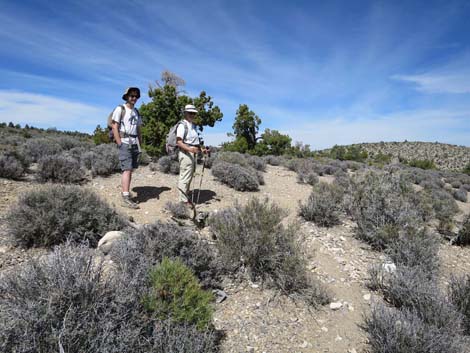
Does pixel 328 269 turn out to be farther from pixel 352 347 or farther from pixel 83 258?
pixel 83 258

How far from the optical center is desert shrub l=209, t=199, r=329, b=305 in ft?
10.2

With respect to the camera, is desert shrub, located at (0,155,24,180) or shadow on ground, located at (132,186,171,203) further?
shadow on ground, located at (132,186,171,203)

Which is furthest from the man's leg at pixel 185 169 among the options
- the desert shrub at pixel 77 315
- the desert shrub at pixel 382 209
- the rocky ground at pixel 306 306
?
the desert shrub at pixel 382 209

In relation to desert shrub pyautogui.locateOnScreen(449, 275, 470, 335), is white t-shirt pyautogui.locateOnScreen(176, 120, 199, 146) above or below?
above

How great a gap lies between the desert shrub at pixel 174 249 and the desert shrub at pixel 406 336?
5.40 ft

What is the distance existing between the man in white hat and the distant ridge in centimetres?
3975

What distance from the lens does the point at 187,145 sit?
5094 millimetres

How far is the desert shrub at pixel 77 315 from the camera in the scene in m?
1.51

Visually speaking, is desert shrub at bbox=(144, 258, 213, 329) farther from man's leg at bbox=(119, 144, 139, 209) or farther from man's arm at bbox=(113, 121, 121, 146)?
man's arm at bbox=(113, 121, 121, 146)

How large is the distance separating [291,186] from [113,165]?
6024mm

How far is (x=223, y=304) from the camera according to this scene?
113 inches

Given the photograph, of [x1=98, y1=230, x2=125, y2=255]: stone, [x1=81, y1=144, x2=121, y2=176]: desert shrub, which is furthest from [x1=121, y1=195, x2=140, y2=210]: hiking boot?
[x1=81, y1=144, x2=121, y2=176]: desert shrub

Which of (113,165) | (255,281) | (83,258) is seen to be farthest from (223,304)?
(113,165)

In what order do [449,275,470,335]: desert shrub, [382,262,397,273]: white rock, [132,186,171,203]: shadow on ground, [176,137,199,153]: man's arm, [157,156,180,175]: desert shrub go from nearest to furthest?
[449,275,470,335]: desert shrub < [382,262,397,273]: white rock < [176,137,199,153]: man's arm < [132,186,171,203]: shadow on ground < [157,156,180,175]: desert shrub
